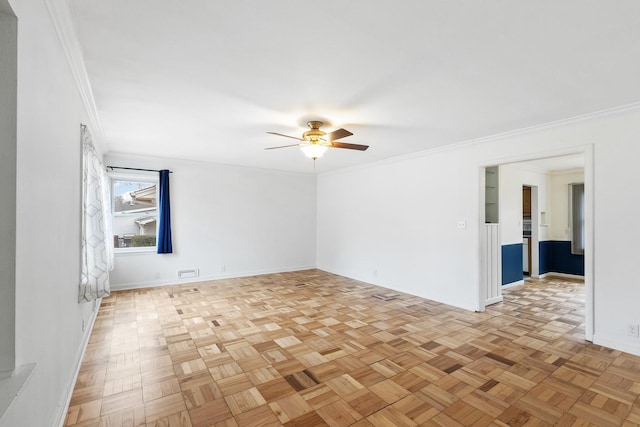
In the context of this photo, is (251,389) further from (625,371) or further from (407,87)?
(625,371)

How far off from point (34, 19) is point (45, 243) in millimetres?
1052

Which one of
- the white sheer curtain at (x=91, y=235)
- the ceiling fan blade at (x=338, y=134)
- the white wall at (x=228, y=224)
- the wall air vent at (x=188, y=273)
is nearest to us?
the white sheer curtain at (x=91, y=235)

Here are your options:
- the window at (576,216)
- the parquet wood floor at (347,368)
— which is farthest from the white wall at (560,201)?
the parquet wood floor at (347,368)

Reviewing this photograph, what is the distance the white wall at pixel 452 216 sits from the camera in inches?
116

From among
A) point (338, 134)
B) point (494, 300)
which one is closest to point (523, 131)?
point (338, 134)

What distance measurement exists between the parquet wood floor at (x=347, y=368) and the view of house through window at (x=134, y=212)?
1.41 m

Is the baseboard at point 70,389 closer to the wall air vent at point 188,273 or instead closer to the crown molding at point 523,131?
the wall air vent at point 188,273

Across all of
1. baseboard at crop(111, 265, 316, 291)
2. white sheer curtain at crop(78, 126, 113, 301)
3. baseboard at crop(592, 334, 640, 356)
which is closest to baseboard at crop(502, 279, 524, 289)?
baseboard at crop(592, 334, 640, 356)

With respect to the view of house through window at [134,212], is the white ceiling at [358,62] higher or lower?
higher

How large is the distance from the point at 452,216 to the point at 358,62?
308 cm

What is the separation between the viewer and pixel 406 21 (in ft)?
5.51

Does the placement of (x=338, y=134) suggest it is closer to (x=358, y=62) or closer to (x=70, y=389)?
(x=358, y=62)

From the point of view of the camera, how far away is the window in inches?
253

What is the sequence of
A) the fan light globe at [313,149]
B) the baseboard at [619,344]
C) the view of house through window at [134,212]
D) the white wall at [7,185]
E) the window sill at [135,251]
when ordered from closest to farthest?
the white wall at [7,185] < the baseboard at [619,344] < the fan light globe at [313,149] < the window sill at [135,251] < the view of house through window at [134,212]
